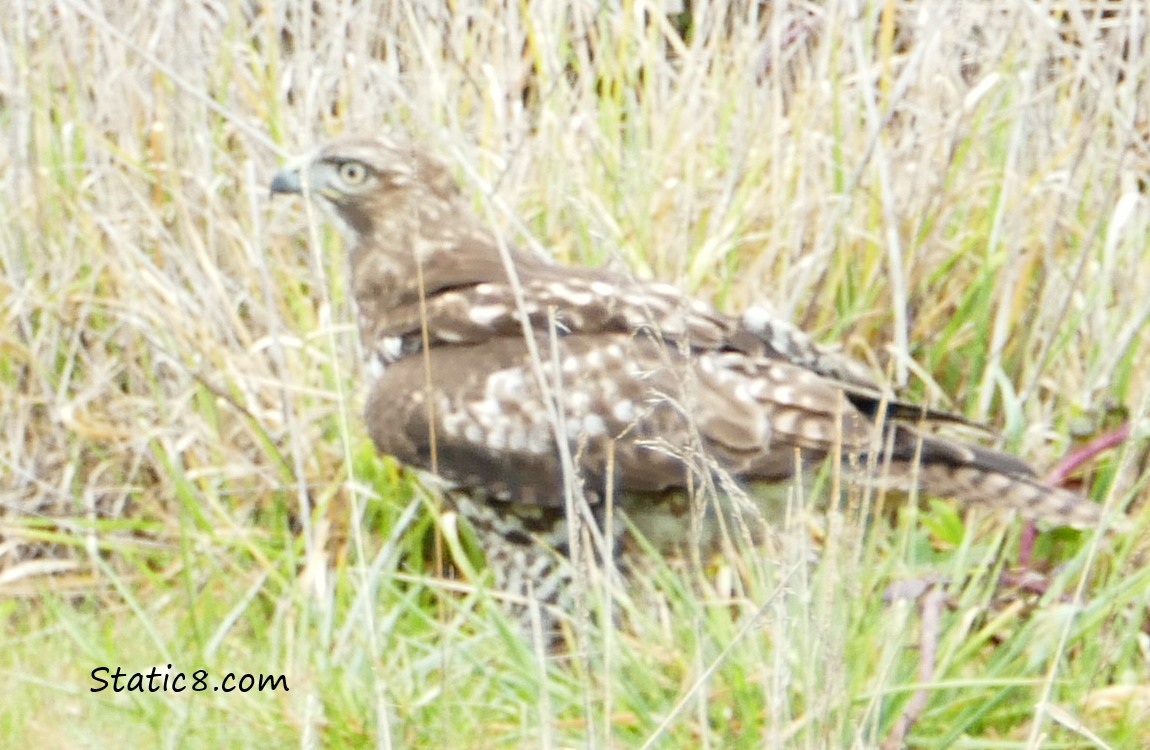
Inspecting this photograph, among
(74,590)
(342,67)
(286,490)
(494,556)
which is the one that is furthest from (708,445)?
(342,67)

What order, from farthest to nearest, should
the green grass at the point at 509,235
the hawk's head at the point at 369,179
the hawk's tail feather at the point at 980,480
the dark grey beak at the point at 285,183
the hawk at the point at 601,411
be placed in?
1. the hawk's head at the point at 369,179
2. the dark grey beak at the point at 285,183
3. the hawk at the point at 601,411
4. the hawk's tail feather at the point at 980,480
5. the green grass at the point at 509,235

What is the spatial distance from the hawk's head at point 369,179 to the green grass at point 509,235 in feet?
0.37

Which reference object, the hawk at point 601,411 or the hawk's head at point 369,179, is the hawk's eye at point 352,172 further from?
the hawk at point 601,411

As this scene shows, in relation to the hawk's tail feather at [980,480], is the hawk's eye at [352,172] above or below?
above

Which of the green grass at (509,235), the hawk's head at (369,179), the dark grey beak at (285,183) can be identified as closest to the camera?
the green grass at (509,235)

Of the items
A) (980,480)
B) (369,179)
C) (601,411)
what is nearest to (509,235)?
(369,179)

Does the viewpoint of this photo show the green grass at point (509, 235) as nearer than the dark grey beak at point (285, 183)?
Yes

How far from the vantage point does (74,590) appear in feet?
13.2

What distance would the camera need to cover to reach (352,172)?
4172 millimetres

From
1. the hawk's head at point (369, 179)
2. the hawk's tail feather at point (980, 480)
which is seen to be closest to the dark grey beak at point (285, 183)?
the hawk's head at point (369, 179)

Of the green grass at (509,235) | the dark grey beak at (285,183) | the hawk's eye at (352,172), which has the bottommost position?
the green grass at (509,235)

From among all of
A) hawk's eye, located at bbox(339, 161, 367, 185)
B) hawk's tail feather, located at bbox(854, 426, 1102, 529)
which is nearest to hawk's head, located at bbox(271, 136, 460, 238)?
hawk's eye, located at bbox(339, 161, 367, 185)

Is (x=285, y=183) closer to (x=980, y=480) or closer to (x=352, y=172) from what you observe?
(x=352, y=172)

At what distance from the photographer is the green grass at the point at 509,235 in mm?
3180
